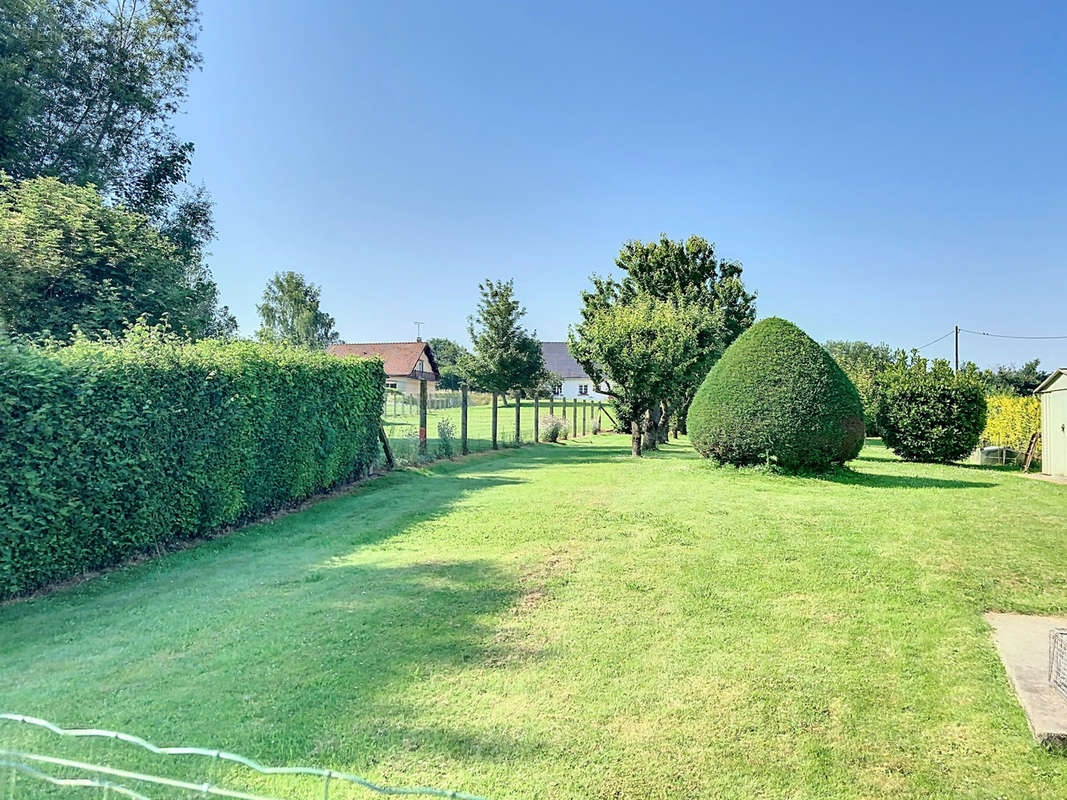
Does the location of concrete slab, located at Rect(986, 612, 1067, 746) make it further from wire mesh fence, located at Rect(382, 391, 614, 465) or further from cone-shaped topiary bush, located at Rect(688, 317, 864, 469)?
wire mesh fence, located at Rect(382, 391, 614, 465)

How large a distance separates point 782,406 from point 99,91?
60.7 ft

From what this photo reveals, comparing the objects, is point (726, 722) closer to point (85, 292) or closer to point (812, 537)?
point (812, 537)

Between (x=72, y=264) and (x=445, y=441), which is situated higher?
(x=72, y=264)

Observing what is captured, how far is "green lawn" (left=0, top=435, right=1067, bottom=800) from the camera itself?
8.46 ft

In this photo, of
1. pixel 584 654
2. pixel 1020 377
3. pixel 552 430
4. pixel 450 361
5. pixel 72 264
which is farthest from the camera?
pixel 450 361

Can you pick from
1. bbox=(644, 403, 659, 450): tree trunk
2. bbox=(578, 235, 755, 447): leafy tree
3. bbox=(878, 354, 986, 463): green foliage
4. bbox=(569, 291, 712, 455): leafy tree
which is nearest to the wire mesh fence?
bbox=(569, 291, 712, 455): leafy tree

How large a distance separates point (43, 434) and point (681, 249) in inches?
995

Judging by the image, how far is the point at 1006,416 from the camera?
17.3 metres

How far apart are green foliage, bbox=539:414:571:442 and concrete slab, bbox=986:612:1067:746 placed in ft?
58.6

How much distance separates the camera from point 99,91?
1532cm

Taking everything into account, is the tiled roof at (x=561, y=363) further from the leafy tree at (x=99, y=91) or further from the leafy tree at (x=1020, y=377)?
the leafy tree at (x=99, y=91)

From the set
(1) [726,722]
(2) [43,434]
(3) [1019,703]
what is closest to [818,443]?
(3) [1019,703]

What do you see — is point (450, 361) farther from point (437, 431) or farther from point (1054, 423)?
point (1054, 423)

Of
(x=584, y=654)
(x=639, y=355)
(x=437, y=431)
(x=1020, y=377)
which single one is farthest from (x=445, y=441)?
(x=1020, y=377)
